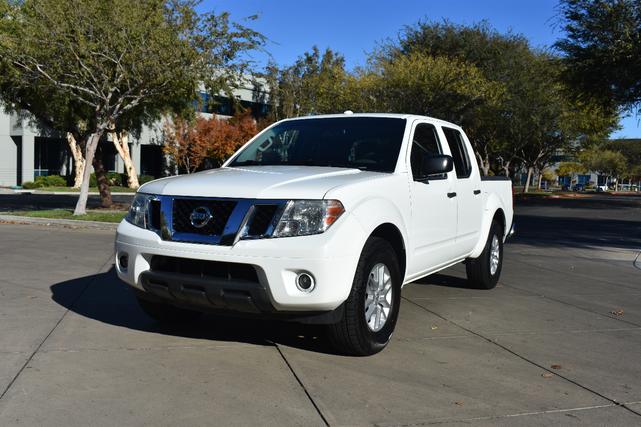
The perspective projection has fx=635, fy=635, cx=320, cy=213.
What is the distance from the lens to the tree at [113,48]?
47.5 feet

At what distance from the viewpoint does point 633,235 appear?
17.1 meters

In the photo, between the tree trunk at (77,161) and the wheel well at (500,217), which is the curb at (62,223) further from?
the tree trunk at (77,161)

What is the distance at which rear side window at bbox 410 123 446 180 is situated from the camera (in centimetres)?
591

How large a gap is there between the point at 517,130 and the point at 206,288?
121 feet

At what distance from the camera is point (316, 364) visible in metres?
4.72

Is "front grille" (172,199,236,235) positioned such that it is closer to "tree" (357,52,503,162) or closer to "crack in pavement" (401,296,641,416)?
"crack in pavement" (401,296,641,416)

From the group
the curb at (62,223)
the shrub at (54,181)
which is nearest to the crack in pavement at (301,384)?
the curb at (62,223)

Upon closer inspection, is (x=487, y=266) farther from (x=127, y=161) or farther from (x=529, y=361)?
(x=127, y=161)

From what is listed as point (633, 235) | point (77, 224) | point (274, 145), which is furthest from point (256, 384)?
point (633, 235)

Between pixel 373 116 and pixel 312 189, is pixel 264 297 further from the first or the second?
pixel 373 116

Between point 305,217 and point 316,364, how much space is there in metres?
1.13

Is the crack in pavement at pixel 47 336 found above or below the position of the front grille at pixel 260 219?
below

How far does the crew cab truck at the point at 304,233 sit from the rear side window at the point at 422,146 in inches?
1.0

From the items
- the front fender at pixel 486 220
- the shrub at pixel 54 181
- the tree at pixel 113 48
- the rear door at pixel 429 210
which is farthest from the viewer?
the shrub at pixel 54 181
